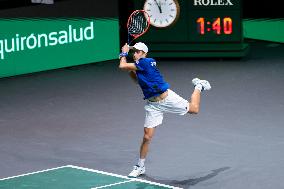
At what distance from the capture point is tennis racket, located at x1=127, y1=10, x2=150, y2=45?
11672 mm

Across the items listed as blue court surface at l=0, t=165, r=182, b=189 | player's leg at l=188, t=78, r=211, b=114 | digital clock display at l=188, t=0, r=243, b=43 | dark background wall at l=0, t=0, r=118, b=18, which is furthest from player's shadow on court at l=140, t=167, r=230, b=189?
digital clock display at l=188, t=0, r=243, b=43

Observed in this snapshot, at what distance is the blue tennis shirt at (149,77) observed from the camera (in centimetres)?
1031

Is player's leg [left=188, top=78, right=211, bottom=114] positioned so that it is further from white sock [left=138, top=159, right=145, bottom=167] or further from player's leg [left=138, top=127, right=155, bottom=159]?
white sock [left=138, top=159, right=145, bottom=167]

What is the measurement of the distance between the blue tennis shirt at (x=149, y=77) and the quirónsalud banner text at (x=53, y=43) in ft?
24.2

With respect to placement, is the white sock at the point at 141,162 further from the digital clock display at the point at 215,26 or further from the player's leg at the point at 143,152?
the digital clock display at the point at 215,26

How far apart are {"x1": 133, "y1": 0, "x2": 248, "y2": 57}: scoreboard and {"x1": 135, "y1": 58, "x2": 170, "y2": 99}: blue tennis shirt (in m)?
7.88

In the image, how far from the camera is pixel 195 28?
18.8m

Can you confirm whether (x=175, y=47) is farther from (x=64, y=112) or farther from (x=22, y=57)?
(x=64, y=112)

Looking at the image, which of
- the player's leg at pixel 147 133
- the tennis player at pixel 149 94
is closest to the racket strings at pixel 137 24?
the tennis player at pixel 149 94

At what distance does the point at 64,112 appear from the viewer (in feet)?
47.2

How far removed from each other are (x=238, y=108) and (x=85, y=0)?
575 cm

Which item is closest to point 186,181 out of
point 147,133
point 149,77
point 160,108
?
point 147,133

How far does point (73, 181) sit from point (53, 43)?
26.9 ft

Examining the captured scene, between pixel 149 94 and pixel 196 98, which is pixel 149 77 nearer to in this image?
pixel 149 94
